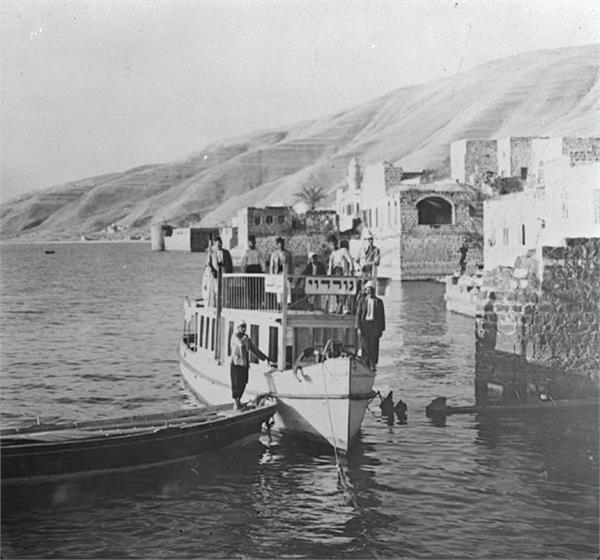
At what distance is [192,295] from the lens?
54.4 meters

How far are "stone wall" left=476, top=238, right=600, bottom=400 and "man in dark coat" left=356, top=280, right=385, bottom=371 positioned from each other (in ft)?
9.18

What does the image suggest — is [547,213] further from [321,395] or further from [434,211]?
[434,211]

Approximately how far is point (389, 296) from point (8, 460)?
123 ft

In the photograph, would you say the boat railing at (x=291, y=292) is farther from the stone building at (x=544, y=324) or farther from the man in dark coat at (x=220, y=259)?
the stone building at (x=544, y=324)

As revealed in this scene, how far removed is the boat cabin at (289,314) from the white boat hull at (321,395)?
0.40 metres

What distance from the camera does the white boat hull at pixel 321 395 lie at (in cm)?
1438

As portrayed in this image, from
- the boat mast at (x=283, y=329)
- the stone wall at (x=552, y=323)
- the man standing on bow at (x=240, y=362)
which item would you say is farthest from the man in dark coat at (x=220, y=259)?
the stone wall at (x=552, y=323)

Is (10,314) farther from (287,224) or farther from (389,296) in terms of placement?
(287,224)

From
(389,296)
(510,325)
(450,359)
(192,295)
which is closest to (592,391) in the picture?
(510,325)

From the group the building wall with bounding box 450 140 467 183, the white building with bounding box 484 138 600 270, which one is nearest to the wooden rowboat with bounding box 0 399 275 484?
the white building with bounding box 484 138 600 270

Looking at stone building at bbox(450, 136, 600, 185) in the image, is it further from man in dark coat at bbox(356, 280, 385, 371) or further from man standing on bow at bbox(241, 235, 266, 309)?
man in dark coat at bbox(356, 280, 385, 371)

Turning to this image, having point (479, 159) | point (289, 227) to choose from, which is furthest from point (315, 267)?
point (289, 227)

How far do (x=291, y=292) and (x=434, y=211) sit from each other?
45.1 metres

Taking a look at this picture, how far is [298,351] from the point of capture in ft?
53.4
